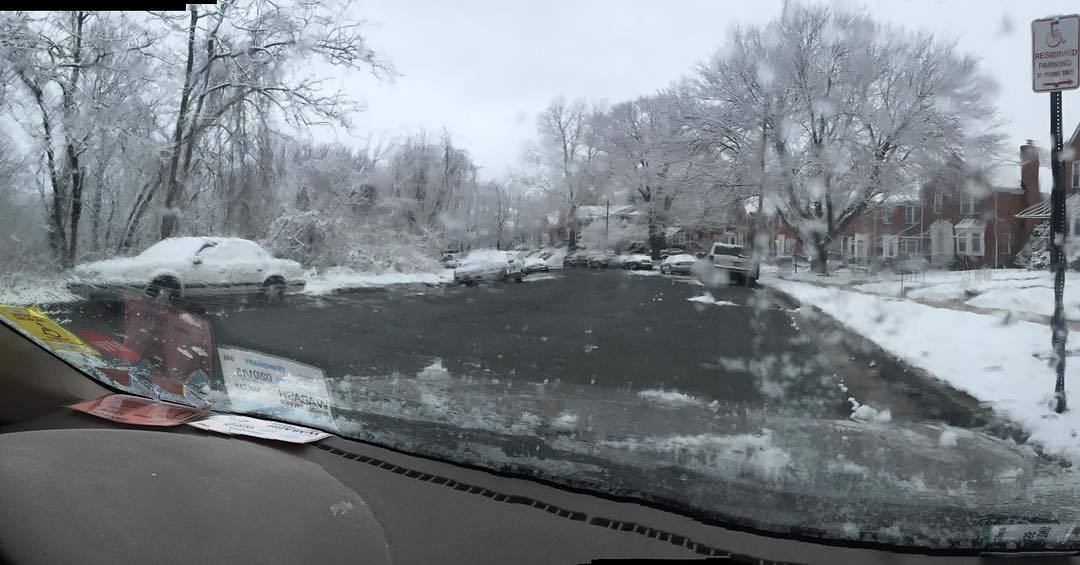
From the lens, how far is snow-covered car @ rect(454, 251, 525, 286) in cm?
394

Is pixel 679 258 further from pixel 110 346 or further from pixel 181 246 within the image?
pixel 110 346

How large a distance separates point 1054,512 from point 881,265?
1.14 m

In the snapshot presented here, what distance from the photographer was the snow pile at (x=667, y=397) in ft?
11.2

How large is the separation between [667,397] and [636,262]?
2.47 ft

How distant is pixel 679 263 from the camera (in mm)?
3551

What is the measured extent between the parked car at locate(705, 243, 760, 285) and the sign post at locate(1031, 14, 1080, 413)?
1.17m

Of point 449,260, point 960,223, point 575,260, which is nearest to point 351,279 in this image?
point 449,260

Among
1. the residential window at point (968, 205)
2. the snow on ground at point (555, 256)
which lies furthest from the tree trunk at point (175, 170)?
the residential window at point (968, 205)

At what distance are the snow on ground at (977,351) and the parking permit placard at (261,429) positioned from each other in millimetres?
2601

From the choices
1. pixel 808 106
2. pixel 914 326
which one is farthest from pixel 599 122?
pixel 914 326

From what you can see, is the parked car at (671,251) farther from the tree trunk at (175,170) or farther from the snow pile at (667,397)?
the tree trunk at (175,170)

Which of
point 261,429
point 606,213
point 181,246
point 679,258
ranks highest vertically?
point 606,213

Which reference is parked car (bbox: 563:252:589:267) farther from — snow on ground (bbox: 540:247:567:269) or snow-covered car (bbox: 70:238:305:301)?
snow-covered car (bbox: 70:238:305:301)

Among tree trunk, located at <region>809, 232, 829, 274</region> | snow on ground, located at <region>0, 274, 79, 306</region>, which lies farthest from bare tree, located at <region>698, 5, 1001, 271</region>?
snow on ground, located at <region>0, 274, 79, 306</region>
